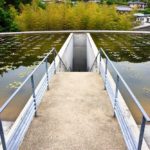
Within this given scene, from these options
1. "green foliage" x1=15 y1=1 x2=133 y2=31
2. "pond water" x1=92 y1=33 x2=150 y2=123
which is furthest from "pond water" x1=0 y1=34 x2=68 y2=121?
"pond water" x1=92 y1=33 x2=150 y2=123

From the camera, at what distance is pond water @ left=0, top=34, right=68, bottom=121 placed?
15.7 feet

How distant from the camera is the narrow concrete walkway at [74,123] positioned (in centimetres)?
257

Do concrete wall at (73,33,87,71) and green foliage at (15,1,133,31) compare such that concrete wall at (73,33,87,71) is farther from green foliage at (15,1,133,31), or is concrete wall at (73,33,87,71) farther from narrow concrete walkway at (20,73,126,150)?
narrow concrete walkway at (20,73,126,150)

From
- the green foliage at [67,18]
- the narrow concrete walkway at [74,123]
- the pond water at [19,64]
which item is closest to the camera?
the narrow concrete walkway at [74,123]

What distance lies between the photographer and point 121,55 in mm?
9023

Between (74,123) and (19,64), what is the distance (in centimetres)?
521

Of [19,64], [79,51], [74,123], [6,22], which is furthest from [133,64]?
[6,22]

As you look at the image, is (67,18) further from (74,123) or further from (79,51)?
(74,123)

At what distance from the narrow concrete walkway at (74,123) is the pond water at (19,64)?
3.09ft

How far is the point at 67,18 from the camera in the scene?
1522cm

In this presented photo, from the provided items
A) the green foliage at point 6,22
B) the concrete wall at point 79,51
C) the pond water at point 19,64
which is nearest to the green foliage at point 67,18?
the green foliage at point 6,22

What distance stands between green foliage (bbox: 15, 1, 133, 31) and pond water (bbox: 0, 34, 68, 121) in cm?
200

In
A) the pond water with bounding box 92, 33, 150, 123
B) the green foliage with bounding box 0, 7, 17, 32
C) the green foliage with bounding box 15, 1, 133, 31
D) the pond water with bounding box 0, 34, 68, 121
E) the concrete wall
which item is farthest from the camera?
the green foliage with bounding box 0, 7, 17, 32

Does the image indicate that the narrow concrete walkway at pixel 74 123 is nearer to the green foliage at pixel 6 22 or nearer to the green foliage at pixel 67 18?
the green foliage at pixel 67 18
